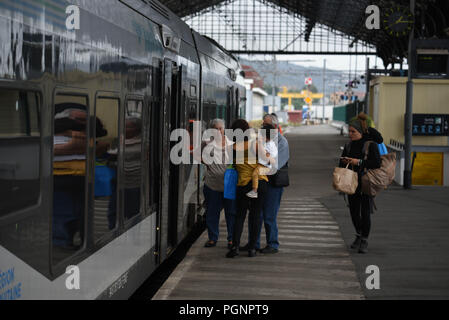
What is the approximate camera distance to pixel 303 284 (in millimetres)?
7578

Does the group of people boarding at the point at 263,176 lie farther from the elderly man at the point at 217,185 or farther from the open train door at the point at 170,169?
the open train door at the point at 170,169

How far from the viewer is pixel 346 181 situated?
29.1 feet

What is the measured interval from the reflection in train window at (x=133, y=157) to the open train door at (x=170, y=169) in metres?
1.00

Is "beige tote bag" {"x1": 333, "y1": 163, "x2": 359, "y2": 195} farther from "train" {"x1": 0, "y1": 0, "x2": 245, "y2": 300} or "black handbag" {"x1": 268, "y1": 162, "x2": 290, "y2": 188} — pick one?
"train" {"x1": 0, "y1": 0, "x2": 245, "y2": 300}

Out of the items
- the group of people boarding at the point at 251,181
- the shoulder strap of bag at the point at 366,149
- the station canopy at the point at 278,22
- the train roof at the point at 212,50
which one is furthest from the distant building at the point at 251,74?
the shoulder strap of bag at the point at 366,149

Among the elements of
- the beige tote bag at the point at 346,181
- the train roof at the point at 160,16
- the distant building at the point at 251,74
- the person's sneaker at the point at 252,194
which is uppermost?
the distant building at the point at 251,74

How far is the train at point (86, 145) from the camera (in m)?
3.84

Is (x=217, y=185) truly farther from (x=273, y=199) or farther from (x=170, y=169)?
(x=170, y=169)

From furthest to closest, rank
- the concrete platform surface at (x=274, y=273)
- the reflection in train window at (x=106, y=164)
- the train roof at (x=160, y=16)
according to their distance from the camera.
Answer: the concrete platform surface at (x=274, y=273), the train roof at (x=160, y=16), the reflection in train window at (x=106, y=164)

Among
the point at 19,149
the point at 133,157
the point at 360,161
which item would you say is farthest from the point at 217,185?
the point at 19,149

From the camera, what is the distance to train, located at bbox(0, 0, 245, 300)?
384 cm

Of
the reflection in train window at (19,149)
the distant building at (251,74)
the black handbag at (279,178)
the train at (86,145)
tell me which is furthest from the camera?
the distant building at (251,74)

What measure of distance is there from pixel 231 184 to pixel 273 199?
66cm
